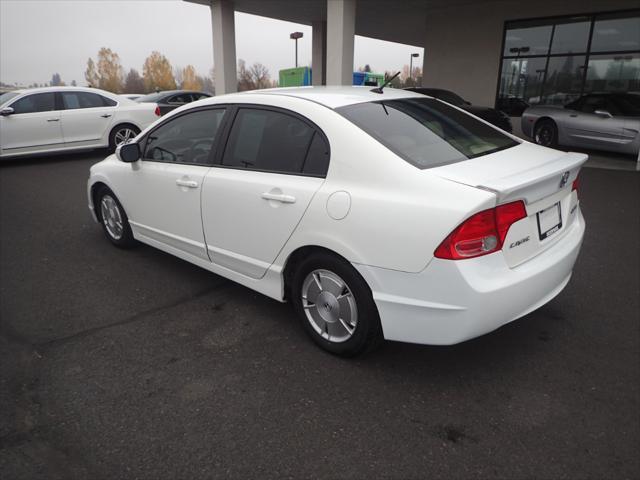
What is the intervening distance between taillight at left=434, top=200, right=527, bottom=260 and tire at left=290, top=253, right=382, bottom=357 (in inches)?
22.2

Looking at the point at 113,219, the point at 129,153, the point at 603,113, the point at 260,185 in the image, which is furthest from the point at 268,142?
the point at 603,113

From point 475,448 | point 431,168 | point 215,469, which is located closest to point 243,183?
point 431,168

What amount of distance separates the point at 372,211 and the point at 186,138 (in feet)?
6.82

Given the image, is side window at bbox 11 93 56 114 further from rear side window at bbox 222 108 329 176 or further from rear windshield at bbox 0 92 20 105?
rear side window at bbox 222 108 329 176

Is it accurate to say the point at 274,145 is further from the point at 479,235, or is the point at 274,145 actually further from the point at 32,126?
the point at 32,126

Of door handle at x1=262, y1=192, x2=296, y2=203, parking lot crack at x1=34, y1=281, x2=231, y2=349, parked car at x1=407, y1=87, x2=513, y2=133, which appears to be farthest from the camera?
parked car at x1=407, y1=87, x2=513, y2=133

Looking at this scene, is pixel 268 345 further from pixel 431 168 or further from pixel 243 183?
pixel 431 168

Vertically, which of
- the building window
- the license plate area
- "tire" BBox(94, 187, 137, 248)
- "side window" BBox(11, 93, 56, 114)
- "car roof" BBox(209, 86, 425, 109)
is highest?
the building window

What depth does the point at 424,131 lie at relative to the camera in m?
3.08

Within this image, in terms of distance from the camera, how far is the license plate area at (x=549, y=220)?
2724 millimetres

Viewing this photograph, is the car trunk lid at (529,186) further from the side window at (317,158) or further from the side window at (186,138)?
the side window at (186,138)

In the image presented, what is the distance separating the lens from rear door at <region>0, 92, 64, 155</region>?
1005cm

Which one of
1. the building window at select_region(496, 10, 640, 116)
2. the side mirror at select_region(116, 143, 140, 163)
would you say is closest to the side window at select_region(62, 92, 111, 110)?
the side mirror at select_region(116, 143, 140, 163)

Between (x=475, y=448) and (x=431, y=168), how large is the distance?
1.43 m
